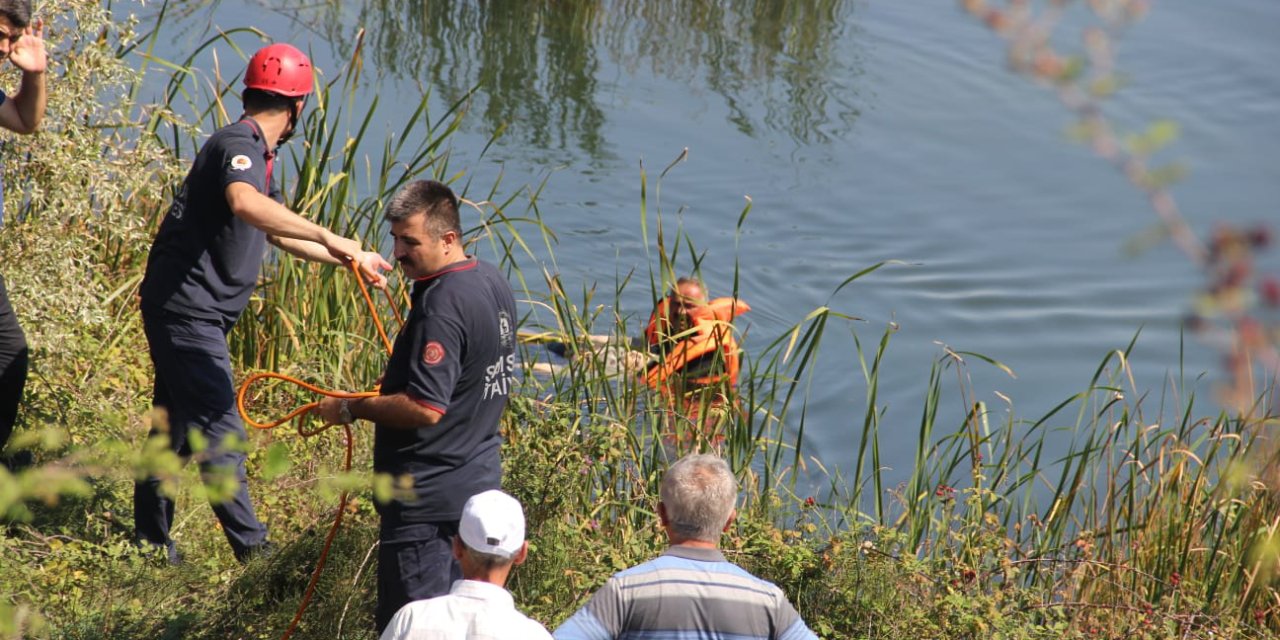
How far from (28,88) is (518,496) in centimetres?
217

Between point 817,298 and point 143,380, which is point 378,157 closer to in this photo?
point 817,298

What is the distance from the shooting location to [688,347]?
21.2 feet

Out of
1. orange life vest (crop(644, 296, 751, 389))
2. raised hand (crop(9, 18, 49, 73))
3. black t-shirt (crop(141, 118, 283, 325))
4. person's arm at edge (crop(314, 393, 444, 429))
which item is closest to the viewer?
person's arm at edge (crop(314, 393, 444, 429))

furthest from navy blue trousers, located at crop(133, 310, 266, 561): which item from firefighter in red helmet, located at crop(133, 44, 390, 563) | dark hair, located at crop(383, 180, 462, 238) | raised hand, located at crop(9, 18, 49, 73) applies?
dark hair, located at crop(383, 180, 462, 238)

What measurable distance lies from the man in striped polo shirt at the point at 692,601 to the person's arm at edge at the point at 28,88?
8.56 ft

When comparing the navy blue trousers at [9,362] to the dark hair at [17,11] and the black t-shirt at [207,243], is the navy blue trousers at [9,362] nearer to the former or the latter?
the black t-shirt at [207,243]

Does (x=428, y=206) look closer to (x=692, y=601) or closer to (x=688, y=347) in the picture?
(x=692, y=601)

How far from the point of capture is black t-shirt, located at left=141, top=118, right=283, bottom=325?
14.4 ft

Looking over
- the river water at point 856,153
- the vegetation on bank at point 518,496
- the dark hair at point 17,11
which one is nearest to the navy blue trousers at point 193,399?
the vegetation on bank at point 518,496

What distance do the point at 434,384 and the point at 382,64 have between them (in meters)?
11.7

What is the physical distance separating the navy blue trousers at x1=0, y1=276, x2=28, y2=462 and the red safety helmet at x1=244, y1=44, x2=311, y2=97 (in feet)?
3.80

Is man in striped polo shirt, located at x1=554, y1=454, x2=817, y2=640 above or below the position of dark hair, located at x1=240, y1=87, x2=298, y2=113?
below

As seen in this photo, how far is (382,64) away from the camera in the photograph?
1477 centimetres

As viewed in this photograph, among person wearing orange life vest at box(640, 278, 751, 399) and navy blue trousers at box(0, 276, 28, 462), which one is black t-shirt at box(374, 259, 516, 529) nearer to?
navy blue trousers at box(0, 276, 28, 462)
